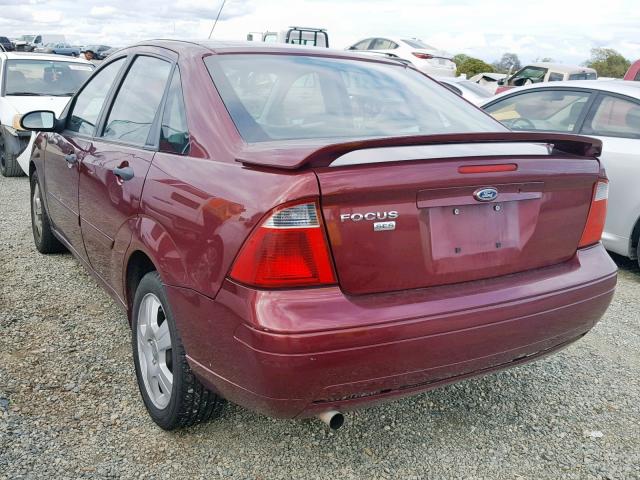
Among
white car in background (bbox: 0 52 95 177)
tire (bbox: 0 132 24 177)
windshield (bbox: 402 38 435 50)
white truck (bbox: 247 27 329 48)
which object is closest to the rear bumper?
white car in background (bbox: 0 52 95 177)

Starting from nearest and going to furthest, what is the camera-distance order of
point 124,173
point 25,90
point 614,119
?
1. point 124,173
2. point 614,119
3. point 25,90

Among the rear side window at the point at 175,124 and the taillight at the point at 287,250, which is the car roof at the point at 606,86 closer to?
the rear side window at the point at 175,124

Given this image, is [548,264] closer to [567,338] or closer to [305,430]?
[567,338]

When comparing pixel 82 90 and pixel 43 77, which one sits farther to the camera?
pixel 43 77

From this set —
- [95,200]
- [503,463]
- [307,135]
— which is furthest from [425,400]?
[95,200]

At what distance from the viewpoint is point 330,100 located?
2822 mm

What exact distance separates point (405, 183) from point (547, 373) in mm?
1745

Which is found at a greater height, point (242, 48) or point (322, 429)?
point (242, 48)

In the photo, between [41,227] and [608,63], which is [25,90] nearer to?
[41,227]

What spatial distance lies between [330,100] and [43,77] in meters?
7.11

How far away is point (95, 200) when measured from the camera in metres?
3.09

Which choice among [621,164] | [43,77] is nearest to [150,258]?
[621,164]

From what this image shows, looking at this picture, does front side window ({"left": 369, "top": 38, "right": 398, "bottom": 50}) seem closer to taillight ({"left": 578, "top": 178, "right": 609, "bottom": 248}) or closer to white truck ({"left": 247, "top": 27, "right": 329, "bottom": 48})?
white truck ({"left": 247, "top": 27, "right": 329, "bottom": 48})

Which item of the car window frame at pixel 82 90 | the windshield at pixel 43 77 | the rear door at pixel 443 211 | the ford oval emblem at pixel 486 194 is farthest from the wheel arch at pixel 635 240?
the windshield at pixel 43 77
